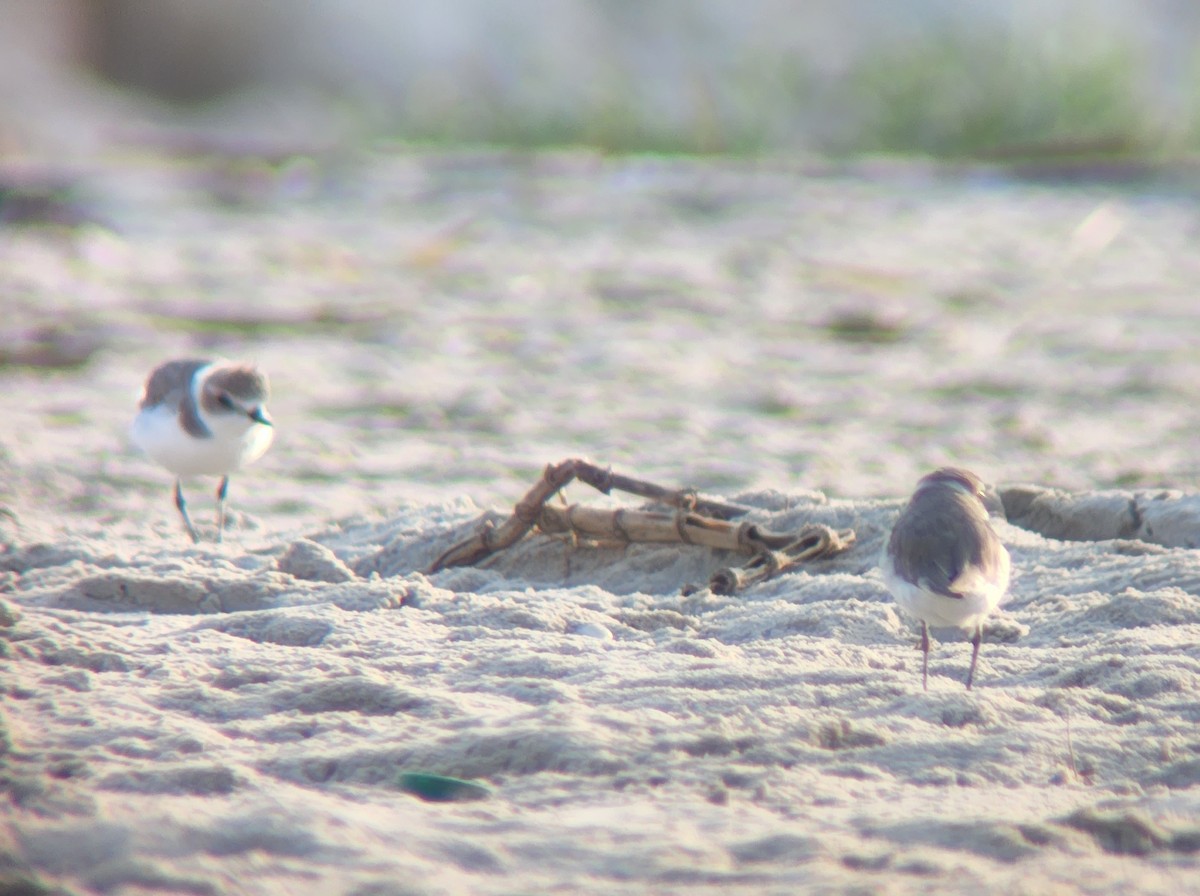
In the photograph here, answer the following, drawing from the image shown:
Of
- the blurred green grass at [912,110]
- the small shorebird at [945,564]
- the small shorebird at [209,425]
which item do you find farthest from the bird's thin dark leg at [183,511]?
the blurred green grass at [912,110]

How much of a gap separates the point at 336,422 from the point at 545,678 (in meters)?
3.30

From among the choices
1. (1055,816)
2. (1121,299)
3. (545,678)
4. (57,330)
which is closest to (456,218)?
(57,330)

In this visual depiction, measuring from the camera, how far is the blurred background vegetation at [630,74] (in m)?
12.7

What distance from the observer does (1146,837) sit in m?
2.25

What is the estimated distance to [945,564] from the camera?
2.96 m

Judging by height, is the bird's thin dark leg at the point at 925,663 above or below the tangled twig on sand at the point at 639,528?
below

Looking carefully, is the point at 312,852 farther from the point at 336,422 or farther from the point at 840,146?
the point at 840,146

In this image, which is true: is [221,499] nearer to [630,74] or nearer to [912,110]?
[912,110]

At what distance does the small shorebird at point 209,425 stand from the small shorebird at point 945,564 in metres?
2.40

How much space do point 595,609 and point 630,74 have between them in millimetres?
14468

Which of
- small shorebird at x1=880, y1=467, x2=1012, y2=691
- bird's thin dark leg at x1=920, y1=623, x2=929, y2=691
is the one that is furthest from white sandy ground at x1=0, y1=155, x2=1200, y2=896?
small shorebird at x1=880, y1=467, x2=1012, y2=691

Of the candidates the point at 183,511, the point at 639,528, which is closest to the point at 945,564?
the point at 639,528

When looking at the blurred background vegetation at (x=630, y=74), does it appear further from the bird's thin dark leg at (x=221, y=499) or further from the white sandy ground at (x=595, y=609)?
the bird's thin dark leg at (x=221, y=499)

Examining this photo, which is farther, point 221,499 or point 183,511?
point 221,499
